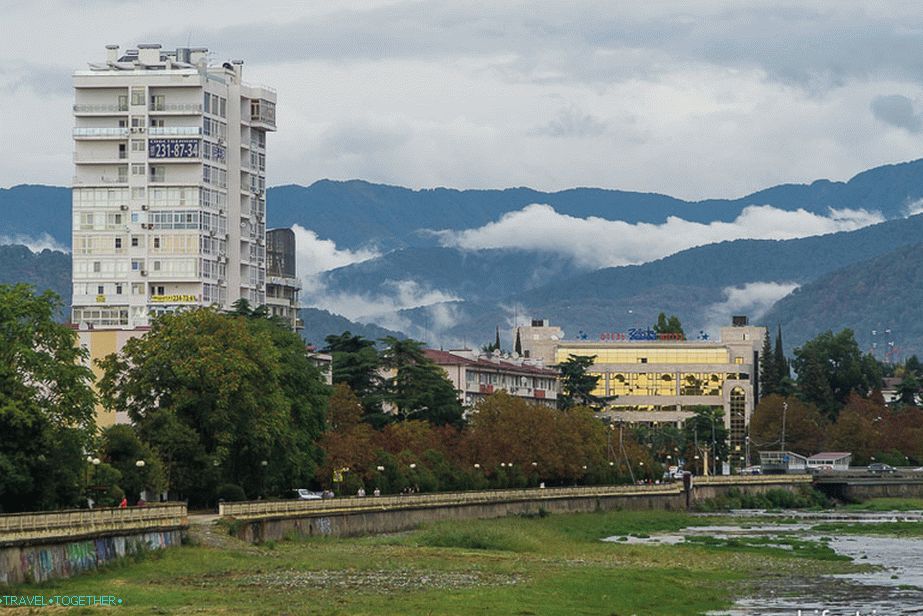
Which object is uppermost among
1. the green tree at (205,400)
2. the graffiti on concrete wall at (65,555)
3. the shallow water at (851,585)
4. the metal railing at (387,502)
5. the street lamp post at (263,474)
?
the green tree at (205,400)

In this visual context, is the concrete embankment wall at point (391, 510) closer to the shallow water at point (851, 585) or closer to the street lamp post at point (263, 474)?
the street lamp post at point (263, 474)

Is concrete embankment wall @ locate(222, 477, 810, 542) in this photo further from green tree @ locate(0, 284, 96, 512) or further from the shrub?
green tree @ locate(0, 284, 96, 512)

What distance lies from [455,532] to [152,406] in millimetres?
21111

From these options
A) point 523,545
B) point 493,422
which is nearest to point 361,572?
point 523,545

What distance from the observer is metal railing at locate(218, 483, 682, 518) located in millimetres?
115812

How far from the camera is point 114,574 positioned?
88.6m

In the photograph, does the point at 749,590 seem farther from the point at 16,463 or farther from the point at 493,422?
the point at 493,422

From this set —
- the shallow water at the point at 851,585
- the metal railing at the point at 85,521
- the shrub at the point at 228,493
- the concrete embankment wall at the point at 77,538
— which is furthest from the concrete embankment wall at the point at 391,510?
the shallow water at the point at 851,585

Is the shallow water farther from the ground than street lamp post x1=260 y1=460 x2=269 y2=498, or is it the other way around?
street lamp post x1=260 y1=460 x2=269 y2=498

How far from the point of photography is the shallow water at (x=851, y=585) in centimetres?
8806

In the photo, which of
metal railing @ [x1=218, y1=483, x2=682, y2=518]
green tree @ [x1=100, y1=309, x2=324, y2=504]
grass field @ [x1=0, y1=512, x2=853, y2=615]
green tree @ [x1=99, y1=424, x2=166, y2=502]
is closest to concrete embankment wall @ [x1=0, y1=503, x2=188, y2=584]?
grass field @ [x1=0, y1=512, x2=853, y2=615]

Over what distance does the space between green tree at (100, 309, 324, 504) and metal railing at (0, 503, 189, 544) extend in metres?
24.7

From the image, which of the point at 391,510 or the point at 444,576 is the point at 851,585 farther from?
the point at 391,510

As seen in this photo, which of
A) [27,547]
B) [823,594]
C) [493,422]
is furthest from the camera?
[493,422]
